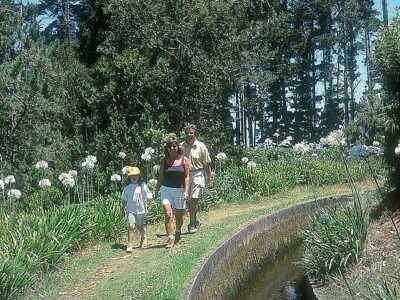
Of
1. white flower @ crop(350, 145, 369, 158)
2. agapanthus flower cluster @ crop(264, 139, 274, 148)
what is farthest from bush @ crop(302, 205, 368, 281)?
agapanthus flower cluster @ crop(264, 139, 274, 148)

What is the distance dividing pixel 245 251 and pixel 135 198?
8.26 feet

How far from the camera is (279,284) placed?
10477mm

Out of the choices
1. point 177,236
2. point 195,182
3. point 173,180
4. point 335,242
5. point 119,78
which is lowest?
point 177,236

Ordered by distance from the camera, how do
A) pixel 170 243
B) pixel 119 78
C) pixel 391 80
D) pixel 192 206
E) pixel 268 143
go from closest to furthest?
pixel 391 80
pixel 170 243
pixel 192 206
pixel 119 78
pixel 268 143

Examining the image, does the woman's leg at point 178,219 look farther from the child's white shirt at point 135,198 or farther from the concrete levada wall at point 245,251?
the concrete levada wall at point 245,251

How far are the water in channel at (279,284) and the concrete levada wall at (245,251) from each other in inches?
7.3

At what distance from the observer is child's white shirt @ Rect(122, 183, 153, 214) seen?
1035 centimetres

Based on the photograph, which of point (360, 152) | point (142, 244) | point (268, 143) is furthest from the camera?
point (268, 143)

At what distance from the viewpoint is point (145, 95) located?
20.0m

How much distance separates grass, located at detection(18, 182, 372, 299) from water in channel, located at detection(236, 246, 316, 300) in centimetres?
93

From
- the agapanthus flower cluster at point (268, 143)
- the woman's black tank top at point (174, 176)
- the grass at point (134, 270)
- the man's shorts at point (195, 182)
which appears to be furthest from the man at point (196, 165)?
the agapanthus flower cluster at point (268, 143)

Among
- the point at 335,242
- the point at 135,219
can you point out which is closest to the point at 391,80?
the point at 335,242

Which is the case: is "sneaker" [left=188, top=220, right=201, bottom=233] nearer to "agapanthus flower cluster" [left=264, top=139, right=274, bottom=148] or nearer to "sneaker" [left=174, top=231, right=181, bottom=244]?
"sneaker" [left=174, top=231, right=181, bottom=244]

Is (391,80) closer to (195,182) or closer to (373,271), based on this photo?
(373,271)
